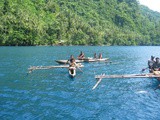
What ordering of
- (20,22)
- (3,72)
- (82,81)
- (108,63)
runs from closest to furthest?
(82,81)
(3,72)
(108,63)
(20,22)

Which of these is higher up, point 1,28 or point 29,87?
point 1,28

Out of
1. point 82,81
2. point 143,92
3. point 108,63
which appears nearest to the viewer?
point 143,92

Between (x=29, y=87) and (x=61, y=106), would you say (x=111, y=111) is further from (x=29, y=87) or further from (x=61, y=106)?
(x=29, y=87)

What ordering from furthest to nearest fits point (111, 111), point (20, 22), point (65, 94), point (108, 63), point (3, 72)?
point (20, 22) < point (108, 63) < point (3, 72) < point (65, 94) < point (111, 111)

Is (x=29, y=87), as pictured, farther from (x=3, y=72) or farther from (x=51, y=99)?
(x=3, y=72)

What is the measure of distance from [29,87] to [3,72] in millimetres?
14641

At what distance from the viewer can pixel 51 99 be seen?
32594mm

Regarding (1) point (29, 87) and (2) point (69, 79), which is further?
(2) point (69, 79)

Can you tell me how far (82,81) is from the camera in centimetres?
4494

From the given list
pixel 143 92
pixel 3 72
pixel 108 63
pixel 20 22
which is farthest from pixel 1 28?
pixel 143 92

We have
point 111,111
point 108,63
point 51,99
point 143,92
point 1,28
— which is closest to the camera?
point 111,111

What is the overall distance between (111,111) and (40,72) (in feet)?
89.6

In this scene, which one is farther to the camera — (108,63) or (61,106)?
(108,63)

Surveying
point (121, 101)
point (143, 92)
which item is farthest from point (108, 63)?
point (121, 101)
